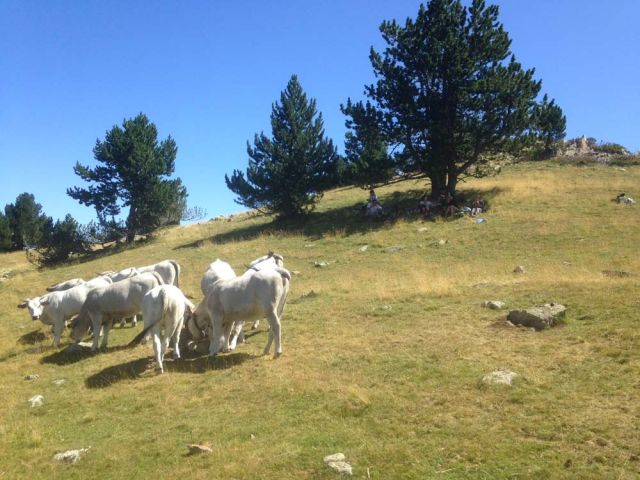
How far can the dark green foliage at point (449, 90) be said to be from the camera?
1303 inches

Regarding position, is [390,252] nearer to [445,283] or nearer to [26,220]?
[445,283]

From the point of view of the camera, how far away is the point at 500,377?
920cm

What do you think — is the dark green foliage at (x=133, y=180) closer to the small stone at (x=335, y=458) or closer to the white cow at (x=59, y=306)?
the white cow at (x=59, y=306)

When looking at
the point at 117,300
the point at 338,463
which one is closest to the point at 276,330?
the point at 338,463

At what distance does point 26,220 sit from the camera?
70125mm

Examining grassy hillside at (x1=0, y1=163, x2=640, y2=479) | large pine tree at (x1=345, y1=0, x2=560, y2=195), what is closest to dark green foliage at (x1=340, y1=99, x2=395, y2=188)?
large pine tree at (x1=345, y1=0, x2=560, y2=195)

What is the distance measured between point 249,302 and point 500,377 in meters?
6.05

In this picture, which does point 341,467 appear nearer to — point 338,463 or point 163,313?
point 338,463

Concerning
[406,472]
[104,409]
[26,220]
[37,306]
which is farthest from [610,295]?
[26,220]

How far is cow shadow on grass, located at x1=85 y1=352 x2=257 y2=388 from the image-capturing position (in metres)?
11.9

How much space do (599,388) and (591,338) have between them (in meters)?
2.74

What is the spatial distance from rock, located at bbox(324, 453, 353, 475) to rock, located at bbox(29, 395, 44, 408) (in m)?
7.08

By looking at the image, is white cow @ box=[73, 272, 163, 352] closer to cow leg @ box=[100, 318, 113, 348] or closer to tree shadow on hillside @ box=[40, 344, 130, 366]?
cow leg @ box=[100, 318, 113, 348]

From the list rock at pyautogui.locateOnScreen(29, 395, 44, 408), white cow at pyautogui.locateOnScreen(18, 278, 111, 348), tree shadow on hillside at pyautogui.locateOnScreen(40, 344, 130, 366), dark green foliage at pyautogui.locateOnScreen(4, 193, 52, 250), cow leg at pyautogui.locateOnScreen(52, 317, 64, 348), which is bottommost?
rock at pyautogui.locateOnScreen(29, 395, 44, 408)
